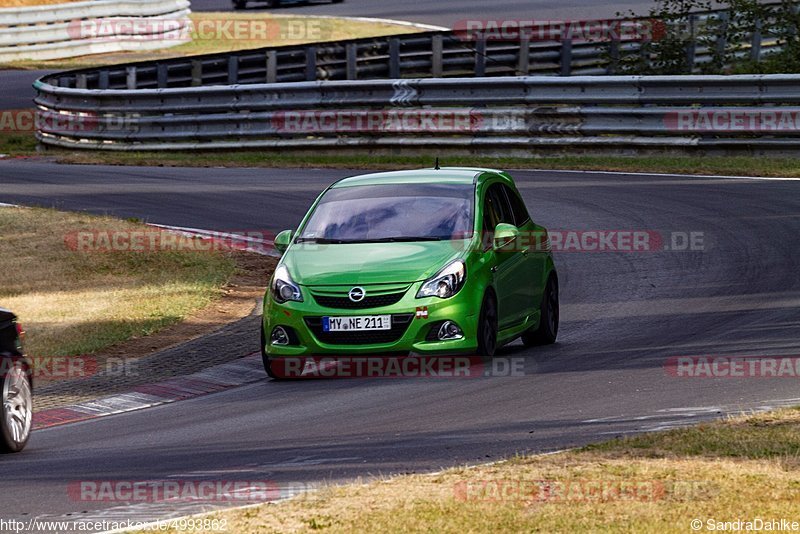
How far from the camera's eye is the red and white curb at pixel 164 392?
11.5 meters

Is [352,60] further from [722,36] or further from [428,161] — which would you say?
[722,36]

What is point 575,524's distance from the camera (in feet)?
22.1

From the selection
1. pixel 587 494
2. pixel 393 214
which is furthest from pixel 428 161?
pixel 587 494

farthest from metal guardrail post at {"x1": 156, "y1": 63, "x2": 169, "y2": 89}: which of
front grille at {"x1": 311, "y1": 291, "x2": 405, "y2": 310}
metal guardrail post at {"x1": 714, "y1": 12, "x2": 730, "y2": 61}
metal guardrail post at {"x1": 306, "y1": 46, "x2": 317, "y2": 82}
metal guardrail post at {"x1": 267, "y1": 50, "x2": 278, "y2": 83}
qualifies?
front grille at {"x1": 311, "y1": 291, "x2": 405, "y2": 310}

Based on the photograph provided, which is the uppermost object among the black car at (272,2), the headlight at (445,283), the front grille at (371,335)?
the black car at (272,2)

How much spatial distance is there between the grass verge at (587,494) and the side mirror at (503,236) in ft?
13.2

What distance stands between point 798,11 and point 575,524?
915 inches

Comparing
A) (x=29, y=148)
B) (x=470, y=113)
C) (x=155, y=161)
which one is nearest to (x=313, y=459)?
(x=470, y=113)

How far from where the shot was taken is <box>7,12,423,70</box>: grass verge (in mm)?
43281

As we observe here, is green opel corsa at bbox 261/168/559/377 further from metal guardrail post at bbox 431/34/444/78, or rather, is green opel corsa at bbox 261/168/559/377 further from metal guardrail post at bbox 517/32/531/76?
metal guardrail post at bbox 517/32/531/76

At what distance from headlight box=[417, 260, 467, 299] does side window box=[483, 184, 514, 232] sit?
96cm

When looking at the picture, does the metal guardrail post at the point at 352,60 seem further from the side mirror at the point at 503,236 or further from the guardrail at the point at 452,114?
the side mirror at the point at 503,236

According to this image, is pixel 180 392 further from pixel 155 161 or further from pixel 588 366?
pixel 155 161

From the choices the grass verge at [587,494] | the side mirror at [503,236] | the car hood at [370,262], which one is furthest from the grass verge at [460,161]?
the grass verge at [587,494]
